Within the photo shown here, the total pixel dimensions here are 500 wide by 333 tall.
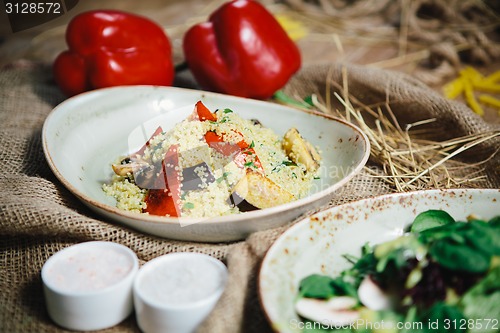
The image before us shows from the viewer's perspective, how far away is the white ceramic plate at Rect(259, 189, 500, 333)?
1.33m

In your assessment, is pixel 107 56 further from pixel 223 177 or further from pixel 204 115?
pixel 223 177

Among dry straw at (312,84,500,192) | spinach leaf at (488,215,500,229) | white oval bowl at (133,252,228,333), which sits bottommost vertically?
dry straw at (312,84,500,192)

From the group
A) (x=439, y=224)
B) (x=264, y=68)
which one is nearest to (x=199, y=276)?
(x=439, y=224)

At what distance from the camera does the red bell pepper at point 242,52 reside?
2.61 metres

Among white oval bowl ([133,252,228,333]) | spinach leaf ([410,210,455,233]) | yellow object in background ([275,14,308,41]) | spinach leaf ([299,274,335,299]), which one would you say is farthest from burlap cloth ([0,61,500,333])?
yellow object in background ([275,14,308,41])

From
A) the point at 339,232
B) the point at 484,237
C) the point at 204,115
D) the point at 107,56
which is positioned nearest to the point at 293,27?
the point at 107,56

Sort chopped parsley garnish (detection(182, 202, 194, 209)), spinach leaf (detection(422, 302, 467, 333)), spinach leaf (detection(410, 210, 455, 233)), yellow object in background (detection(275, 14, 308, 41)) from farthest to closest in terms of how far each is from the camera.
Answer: yellow object in background (detection(275, 14, 308, 41)), chopped parsley garnish (detection(182, 202, 194, 209)), spinach leaf (detection(410, 210, 455, 233)), spinach leaf (detection(422, 302, 467, 333))

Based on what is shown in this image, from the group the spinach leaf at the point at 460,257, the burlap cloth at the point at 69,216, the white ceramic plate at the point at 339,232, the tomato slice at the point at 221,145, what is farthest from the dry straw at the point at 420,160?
the spinach leaf at the point at 460,257

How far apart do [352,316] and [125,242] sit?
2.49ft

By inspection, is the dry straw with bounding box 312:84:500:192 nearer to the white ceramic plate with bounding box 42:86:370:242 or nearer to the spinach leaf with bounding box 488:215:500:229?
the white ceramic plate with bounding box 42:86:370:242

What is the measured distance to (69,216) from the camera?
5.46 ft

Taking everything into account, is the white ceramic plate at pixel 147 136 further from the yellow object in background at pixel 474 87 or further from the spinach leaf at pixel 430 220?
the yellow object in background at pixel 474 87

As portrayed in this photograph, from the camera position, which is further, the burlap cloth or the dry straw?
the dry straw

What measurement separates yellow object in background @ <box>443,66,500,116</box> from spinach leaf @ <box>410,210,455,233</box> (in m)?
1.32
